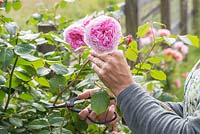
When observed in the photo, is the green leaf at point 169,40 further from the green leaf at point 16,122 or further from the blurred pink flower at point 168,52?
the blurred pink flower at point 168,52

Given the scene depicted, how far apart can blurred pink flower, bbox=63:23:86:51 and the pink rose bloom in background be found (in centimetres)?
15

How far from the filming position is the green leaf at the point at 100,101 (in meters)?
1.55

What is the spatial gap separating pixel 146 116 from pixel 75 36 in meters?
0.37

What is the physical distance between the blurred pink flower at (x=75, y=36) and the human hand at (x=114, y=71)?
0.19 m

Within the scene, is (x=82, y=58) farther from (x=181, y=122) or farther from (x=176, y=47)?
(x=176, y=47)

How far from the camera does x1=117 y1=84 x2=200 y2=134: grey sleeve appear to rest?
1352 millimetres

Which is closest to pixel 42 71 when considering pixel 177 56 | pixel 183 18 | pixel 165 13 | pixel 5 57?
pixel 5 57

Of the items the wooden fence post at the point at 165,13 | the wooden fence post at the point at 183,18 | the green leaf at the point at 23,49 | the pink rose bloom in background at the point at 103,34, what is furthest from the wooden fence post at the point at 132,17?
the wooden fence post at the point at 183,18

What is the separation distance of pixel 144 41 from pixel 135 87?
274 cm

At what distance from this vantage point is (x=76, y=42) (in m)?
1.62

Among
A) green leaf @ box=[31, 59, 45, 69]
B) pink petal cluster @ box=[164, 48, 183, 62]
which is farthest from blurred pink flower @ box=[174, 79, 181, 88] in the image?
green leaf @ box=[31, 59, 45, 69]

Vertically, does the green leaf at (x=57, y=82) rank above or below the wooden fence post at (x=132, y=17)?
above

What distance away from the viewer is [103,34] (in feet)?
4.66

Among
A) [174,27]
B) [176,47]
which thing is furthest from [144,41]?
[174,27]
